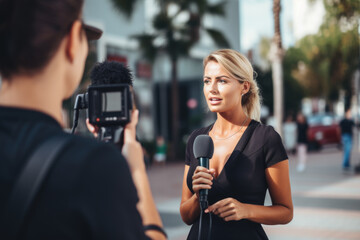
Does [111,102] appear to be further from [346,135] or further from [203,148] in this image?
[346,135]

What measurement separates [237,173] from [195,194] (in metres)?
0.25

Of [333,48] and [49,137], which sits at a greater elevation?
[333,48]

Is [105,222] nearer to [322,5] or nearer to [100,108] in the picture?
[100,108]

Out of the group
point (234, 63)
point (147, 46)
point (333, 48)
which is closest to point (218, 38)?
point (147, 46)

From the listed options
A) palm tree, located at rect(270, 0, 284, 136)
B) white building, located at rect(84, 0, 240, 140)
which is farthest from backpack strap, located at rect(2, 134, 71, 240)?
white building, located at rect(84, 0, 240, 140)

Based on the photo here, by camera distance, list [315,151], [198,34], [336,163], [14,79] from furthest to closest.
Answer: [315,151]
[198,34]
[336,163]
[14,79]

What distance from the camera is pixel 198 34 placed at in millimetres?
18953

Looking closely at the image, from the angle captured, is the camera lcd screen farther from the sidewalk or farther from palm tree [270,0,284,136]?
palm tree [270,0,284,136]

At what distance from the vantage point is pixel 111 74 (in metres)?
1.75

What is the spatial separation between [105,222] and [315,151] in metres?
23.7

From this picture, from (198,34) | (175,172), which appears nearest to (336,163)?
(175,172)

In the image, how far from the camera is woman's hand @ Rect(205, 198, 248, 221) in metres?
2.15

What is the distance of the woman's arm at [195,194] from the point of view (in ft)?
6.75

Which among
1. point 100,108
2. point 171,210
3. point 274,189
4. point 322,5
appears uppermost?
point 322,5
